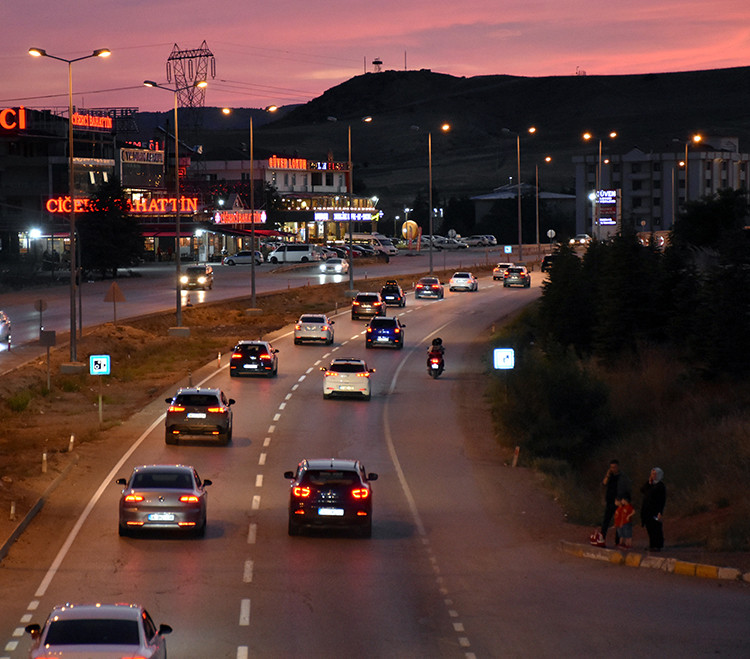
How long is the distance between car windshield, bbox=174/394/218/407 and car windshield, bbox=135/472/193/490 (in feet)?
34.5

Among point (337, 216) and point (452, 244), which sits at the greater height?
point (337, 216)

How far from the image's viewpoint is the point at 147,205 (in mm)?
116625

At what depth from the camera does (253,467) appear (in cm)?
3041

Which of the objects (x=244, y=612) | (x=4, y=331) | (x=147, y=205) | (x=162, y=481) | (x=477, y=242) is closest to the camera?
(x=244, y=612)

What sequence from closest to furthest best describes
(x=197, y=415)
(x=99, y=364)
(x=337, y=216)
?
(x=197, y=415)
(x=99, y=364)
(x=337, y=216)

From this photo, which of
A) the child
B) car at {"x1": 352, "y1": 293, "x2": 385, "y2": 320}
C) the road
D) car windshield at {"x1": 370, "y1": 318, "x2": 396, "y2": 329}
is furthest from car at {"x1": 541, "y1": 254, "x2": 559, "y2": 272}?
the child

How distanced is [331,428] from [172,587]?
58.9ft

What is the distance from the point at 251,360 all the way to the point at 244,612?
2929 centimetres

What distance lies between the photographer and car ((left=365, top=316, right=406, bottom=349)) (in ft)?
184

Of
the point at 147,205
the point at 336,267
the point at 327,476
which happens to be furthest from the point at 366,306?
the point at 147,205

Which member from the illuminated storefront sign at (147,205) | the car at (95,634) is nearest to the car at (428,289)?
the illuminated storefront sign at (147,205)

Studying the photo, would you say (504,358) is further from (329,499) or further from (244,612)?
(244,612)

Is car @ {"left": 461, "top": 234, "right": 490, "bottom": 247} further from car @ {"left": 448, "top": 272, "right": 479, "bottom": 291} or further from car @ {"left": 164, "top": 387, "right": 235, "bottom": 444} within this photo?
car @ {"left": 164, "top": 387, "right": 235, "bottom": 444}

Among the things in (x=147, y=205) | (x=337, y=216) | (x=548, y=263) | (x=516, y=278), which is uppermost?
(x=147, y=205)
